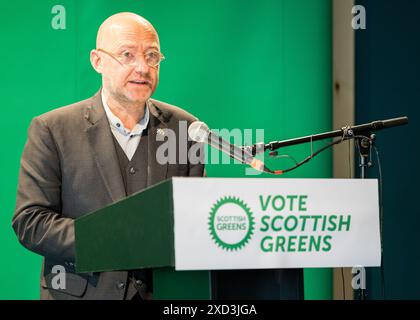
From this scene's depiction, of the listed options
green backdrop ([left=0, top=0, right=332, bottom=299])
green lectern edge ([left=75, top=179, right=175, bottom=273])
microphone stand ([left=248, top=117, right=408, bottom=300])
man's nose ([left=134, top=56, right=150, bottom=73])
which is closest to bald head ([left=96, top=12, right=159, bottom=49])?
man's nose ([left=134, top=56, right=150, bottom=73])

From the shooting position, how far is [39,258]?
4.04 meters

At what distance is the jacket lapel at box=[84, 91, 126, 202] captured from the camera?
281cm

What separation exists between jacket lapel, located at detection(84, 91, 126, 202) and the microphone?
1.44ft

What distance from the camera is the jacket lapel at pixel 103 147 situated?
281cm

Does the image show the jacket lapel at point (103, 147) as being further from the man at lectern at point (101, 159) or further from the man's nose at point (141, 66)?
the man's nose at point (141, 66)

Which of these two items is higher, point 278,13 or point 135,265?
point 278,13

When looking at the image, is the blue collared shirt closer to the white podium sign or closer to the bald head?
the bald head

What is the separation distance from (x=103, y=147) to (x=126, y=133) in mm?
172

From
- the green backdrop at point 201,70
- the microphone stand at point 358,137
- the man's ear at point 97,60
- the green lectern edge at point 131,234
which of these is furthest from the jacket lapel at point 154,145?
the green backdrop at point 201,70

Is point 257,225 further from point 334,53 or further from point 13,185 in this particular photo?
point 334,53

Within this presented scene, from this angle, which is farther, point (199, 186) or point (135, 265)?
point (135, 265)

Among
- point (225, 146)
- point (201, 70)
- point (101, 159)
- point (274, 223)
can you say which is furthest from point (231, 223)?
point (201, 70)

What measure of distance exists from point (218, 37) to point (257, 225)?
8.95 ft
